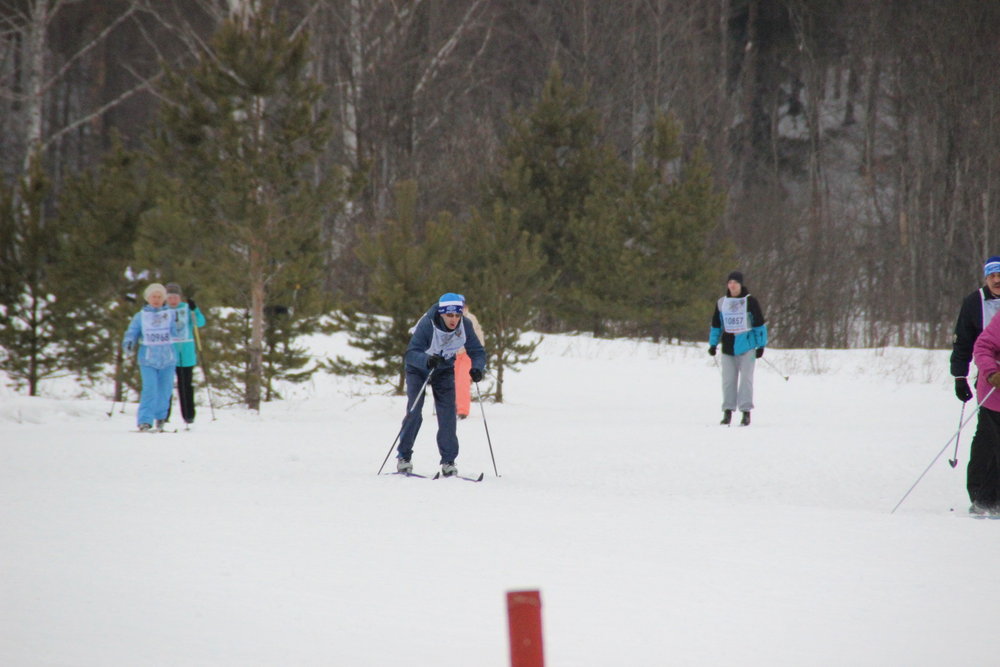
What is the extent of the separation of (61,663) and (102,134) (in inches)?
1653

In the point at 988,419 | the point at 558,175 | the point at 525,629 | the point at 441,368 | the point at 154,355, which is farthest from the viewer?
the point at 558,175

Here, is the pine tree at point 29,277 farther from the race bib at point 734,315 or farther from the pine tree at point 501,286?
→ the race bib at point 734,315

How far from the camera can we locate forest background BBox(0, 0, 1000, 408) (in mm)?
16859

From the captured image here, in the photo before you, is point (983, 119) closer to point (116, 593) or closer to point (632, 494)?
point (632, 494)

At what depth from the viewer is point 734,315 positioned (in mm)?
14055

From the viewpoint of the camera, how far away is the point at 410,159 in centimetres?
3044

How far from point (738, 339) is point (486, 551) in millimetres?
8620

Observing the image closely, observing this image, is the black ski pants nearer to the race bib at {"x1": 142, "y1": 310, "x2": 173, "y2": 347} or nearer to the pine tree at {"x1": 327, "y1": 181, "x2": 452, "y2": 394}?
the race bib at {"x1": 142, "y1": 310, "x2": 173, "y2": 347}

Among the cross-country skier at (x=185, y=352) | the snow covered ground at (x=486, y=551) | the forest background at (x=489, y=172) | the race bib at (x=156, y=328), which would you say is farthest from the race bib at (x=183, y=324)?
the forest background at (x=489, y=172)

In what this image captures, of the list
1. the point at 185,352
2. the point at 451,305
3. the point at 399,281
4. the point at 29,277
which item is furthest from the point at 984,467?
the point at 29,277

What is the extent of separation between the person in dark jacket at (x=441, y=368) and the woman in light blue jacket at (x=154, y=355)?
471 cm

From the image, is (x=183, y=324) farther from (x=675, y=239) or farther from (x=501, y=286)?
(x=675, y=239)

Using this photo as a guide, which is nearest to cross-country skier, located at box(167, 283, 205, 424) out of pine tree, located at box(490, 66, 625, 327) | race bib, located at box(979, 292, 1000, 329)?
race bib, located at box(979, 292, 1000, 329)

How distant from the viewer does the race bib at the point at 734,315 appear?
45.9 ft
